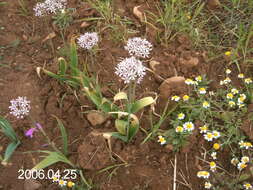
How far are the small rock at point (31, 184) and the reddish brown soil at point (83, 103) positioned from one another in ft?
0.13

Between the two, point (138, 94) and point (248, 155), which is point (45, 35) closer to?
point (138, 94)

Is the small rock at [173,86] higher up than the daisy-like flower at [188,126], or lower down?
higher up

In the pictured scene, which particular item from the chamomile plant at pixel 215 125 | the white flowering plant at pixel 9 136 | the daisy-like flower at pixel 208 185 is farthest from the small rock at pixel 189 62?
the white flowering plant at pixel 9 136

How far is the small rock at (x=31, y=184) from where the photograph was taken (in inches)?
79.1

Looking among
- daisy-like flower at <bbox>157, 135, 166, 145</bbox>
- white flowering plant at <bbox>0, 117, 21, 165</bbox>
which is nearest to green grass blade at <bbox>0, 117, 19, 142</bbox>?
white flowering plant at <bbox>0, 117, 21, 165</bbox>

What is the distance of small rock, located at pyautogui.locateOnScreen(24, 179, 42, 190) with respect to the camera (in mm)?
2010

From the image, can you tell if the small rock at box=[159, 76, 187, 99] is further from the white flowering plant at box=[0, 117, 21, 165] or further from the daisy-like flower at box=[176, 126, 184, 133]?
the white flowering plant at box=[0, 117, 21, 165]

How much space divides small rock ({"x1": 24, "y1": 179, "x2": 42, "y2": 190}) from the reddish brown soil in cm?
4

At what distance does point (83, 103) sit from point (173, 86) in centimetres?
74

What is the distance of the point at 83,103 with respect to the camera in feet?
7.78

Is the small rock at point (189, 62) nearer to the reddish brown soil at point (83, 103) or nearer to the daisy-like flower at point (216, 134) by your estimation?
the reddish brown soil at point (83, 103)

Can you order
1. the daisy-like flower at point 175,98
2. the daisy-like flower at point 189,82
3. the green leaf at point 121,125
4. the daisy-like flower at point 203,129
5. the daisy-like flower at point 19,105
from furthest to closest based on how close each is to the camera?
the daisy-like flower at point 189,82, the daisy-like flower at point 175,98, the daisy-like flower at point 203,129, the green leaf at point 121,125, the daisy-like flower at point 19,105

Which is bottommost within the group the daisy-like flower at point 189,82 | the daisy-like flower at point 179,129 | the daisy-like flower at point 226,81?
the daisy-like flower at point 179,129

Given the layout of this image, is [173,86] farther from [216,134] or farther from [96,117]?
[96,117]
